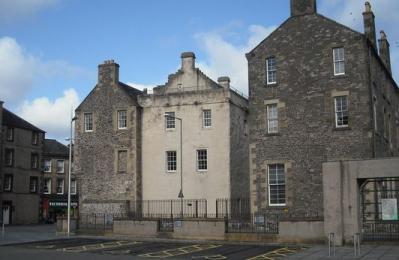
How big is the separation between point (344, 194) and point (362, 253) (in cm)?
401

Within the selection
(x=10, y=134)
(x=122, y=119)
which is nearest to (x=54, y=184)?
(x=10, y=134)

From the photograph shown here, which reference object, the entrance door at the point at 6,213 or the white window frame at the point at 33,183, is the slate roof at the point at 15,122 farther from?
the entrance door at the point at 6,213

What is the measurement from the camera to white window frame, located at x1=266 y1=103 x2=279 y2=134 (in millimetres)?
35656

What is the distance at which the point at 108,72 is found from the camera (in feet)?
156

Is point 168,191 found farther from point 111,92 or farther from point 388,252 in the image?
point 388,252

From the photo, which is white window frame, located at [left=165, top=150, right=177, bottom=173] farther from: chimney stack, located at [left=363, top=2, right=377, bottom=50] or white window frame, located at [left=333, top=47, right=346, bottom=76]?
chimney stack, located at [left=363, top=2, right=377, bottom=50]

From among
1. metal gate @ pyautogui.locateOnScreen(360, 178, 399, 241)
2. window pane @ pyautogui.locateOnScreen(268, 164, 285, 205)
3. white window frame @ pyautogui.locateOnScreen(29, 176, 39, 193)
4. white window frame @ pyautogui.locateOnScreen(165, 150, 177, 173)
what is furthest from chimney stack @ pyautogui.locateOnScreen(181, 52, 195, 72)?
white window frame @ pyautogui.locateOnScreen(29, 176, 39, 193)

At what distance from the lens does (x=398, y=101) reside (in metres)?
47.0

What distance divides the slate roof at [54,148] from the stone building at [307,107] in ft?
145

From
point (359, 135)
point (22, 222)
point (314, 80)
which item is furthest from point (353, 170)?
point (22, 222)

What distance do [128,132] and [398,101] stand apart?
961 inches

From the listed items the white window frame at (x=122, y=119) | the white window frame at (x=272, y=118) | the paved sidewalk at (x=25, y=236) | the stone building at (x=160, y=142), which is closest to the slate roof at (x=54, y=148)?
the stone building at (x=160, y=142)

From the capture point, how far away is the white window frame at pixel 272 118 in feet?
117

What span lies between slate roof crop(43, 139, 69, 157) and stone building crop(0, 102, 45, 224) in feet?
18.9
